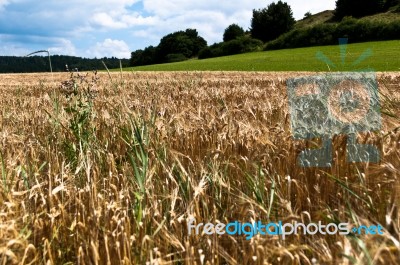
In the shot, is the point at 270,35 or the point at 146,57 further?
the point at 146,57

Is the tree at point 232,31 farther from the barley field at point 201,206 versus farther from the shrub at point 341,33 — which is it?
the barley field at point 201,206

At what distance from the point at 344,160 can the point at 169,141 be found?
132cm

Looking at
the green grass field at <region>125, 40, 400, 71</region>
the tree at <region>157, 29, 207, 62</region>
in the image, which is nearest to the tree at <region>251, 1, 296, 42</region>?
the tree at <region>157, 29, 207, 62</region>

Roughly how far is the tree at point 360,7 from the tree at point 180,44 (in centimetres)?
3687

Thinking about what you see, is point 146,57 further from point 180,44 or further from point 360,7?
point 360,7

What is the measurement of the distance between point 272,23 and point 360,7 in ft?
71.1

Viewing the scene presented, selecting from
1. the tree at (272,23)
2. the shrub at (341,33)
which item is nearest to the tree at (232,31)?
the tree at (272,23)

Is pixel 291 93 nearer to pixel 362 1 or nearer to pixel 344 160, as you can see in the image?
pixel 344 160

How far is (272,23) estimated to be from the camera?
98.9 m

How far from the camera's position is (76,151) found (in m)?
3.14

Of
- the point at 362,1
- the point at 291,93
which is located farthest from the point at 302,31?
the point at 291,93

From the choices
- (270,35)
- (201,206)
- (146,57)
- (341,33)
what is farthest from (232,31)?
(201,206)

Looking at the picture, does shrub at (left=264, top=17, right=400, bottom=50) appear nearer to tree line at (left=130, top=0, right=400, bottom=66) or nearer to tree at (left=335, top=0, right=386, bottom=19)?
tree line at (left=130, top=0, right=400, bottom=66)

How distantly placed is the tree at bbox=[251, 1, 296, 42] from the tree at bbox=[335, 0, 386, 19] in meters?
17.4
